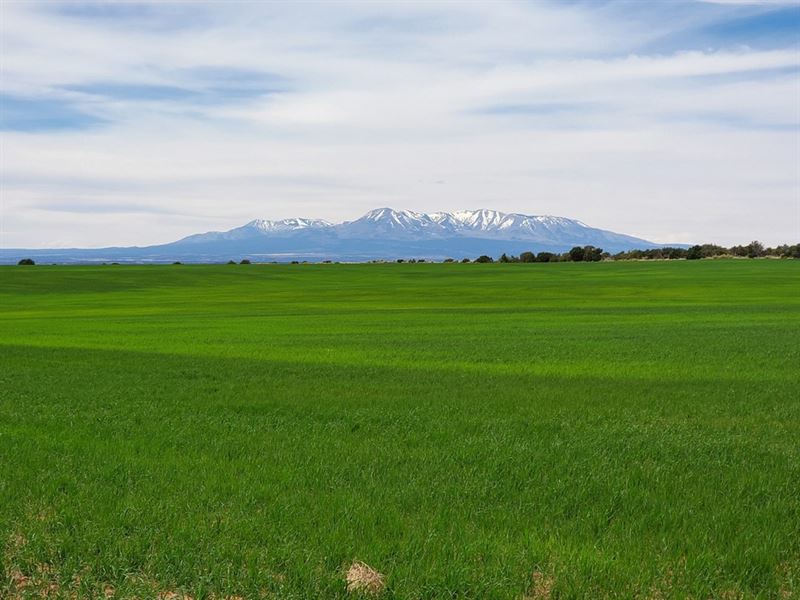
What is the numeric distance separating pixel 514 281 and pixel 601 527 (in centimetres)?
10886

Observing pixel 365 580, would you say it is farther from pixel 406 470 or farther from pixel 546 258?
pixel 546 258

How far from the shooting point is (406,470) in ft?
41.3

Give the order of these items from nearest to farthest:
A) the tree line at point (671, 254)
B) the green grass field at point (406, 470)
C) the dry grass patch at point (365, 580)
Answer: the dry grass patch at point (365, 580), the green grass field at point (406, 470), the tree line at point (671, 254)

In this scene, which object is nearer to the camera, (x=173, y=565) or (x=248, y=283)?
(x=173, y=565)

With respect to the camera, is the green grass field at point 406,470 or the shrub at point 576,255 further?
the shrub at point 576,255

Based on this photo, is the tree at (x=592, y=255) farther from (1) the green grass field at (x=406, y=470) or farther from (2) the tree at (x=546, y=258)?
(1) the green grass field at (x=406, y=470)

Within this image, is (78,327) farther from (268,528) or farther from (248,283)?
(248,283)

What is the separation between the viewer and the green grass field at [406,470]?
843 cm

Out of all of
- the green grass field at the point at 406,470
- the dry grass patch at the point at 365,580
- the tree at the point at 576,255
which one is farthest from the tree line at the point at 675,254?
the dry grass patch at the point at 365,580

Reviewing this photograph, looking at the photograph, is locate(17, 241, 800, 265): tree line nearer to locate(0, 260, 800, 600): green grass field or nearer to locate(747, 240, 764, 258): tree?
locate(747, 240, 764, 258): tree

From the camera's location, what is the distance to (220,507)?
34.3 ft

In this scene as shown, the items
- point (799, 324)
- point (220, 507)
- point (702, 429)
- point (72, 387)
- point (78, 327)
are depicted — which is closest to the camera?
point (220, 507)

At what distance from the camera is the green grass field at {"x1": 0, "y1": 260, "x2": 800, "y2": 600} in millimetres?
8430

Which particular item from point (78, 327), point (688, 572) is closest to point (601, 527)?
point (688, 572)
